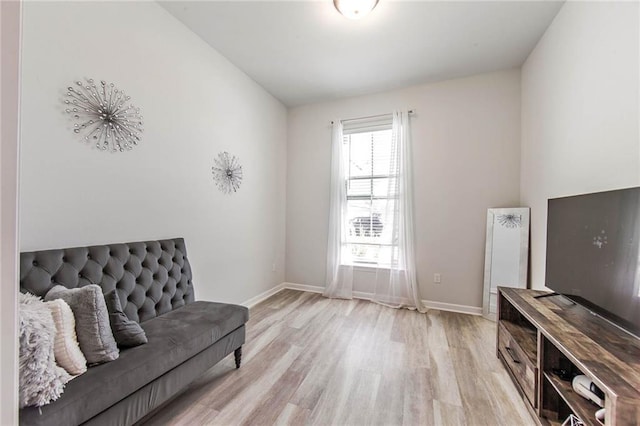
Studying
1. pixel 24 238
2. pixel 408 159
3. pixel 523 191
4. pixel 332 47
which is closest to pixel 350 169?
pixel 408 159

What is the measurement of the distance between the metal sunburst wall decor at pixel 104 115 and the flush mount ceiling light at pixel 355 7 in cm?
183

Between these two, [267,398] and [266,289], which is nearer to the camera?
[267,398]

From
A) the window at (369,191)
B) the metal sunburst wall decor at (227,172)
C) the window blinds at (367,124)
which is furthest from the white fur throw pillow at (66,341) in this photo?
the window blinds at (367,124)

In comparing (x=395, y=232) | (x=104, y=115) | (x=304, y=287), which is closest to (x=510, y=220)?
(x=395, y=232)

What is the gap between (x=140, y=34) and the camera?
2.08m

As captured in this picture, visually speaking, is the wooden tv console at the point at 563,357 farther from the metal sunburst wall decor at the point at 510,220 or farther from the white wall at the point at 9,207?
the white wall at the point at 9,207

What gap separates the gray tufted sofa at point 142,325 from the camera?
44.4 inches

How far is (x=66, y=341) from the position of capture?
1.18 m

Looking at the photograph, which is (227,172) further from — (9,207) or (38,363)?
(9,207)

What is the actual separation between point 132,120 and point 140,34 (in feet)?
2.36

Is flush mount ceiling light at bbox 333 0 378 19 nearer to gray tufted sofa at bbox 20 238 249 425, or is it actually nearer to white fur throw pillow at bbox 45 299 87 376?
gray tufted sofa at bbox 20 238 249 425

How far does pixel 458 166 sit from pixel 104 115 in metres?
3.61

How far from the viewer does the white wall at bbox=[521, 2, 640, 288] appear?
148 cm

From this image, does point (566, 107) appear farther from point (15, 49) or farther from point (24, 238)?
point (24, 238)
